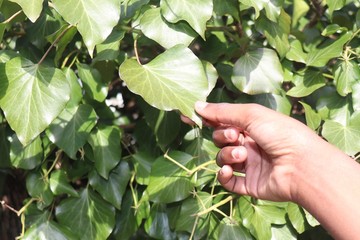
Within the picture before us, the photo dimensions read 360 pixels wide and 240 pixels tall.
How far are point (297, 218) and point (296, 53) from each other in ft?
1.17

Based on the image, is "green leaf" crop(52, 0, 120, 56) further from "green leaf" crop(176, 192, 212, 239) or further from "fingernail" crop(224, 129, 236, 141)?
"green leaf" crop(176, 192, 212, 239)

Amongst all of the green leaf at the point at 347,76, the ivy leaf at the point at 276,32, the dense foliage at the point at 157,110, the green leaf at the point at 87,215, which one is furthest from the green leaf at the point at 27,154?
the green leaf at the point at 347,76

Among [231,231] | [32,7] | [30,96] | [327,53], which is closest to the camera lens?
[32,7]

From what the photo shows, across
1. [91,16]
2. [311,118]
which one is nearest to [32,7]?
[91,16]

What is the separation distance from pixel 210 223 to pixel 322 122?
34 cm

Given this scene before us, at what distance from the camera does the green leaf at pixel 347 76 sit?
49.3 inches

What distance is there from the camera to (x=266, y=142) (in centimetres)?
108

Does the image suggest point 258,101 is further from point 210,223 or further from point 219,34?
point 210,223

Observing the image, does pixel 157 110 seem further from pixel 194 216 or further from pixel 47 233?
pixel 47 233

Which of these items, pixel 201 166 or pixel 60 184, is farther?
pixel 60 184

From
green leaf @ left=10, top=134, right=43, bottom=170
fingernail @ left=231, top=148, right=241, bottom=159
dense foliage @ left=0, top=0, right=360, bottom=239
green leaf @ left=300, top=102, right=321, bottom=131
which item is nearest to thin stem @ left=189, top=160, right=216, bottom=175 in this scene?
dense foliage @ left=0, top=0, right=360, bottom=239

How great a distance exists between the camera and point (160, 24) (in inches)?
42.8

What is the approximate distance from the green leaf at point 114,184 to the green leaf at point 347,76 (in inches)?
18.8

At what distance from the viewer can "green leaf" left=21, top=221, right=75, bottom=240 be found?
4.15ft
